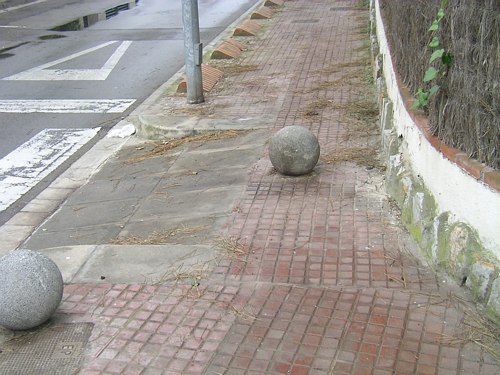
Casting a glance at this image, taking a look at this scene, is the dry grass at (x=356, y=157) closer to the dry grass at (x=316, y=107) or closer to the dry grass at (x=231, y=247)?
the dry grass at (x=316, y=107)

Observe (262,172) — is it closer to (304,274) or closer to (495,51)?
(304,274)

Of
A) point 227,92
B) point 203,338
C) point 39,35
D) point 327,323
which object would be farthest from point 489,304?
Result: point 39,35

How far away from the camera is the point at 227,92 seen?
1117 cm

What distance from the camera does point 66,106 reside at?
11.4 metres

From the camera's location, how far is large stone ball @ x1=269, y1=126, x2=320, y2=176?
6.97 meters

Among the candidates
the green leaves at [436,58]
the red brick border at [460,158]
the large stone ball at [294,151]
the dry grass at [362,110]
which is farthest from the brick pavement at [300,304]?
the dry grass at [362,110]

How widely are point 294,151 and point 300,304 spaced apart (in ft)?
8.42

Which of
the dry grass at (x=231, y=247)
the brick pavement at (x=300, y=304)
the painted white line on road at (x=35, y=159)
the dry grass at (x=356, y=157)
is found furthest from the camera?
the painted white line on road at (x=35, y=159)

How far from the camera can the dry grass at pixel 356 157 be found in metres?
7.46

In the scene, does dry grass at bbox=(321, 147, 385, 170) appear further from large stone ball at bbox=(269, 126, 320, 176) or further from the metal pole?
the metal pole

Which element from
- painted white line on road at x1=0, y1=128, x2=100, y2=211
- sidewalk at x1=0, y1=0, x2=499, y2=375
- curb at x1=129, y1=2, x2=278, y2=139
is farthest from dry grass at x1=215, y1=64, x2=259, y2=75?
sidewalk at x1=0, y1=0, x2=499, y2=375

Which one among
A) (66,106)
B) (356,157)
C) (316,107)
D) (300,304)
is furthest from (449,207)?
(66,106)

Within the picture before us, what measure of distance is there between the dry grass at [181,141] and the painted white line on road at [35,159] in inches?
46.8

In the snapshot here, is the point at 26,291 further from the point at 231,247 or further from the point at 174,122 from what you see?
the point at 174,122
